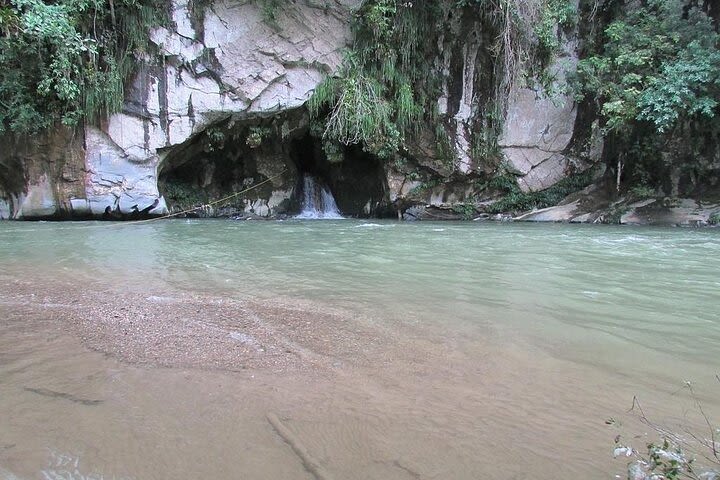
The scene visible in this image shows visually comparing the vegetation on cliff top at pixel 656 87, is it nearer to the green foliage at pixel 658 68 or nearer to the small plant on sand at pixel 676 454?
the green foliage at pixel 658 68

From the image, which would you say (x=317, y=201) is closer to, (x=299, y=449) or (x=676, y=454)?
(x=299, y=449)

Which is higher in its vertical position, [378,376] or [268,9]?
[268,9]

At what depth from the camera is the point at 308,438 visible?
78.4 inches

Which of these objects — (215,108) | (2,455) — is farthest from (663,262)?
(215,108)

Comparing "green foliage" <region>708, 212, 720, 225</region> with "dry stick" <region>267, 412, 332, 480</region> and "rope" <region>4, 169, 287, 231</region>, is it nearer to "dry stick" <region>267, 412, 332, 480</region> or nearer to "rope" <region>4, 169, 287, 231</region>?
"rope" <region>4, 169, 287, 231</region>

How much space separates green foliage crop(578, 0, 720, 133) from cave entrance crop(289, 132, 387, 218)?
603 centimetres

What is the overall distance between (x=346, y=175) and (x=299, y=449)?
13791 mm

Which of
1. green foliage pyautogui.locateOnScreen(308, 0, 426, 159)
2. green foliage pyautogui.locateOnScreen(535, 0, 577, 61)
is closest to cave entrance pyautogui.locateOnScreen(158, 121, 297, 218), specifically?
green foliage pyautogui.locateOnScreen(308, 0, 426, 159)

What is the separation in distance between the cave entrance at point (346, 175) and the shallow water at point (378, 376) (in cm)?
920

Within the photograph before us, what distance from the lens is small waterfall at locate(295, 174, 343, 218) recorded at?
15.2 m

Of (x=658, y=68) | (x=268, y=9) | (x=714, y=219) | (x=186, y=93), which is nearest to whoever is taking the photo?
(x=658, y=68)

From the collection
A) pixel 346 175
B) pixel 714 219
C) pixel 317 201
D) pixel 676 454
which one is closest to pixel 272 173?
pixel 317 201

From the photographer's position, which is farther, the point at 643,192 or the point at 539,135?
the point at 539,135

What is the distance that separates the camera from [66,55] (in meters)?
9.71
